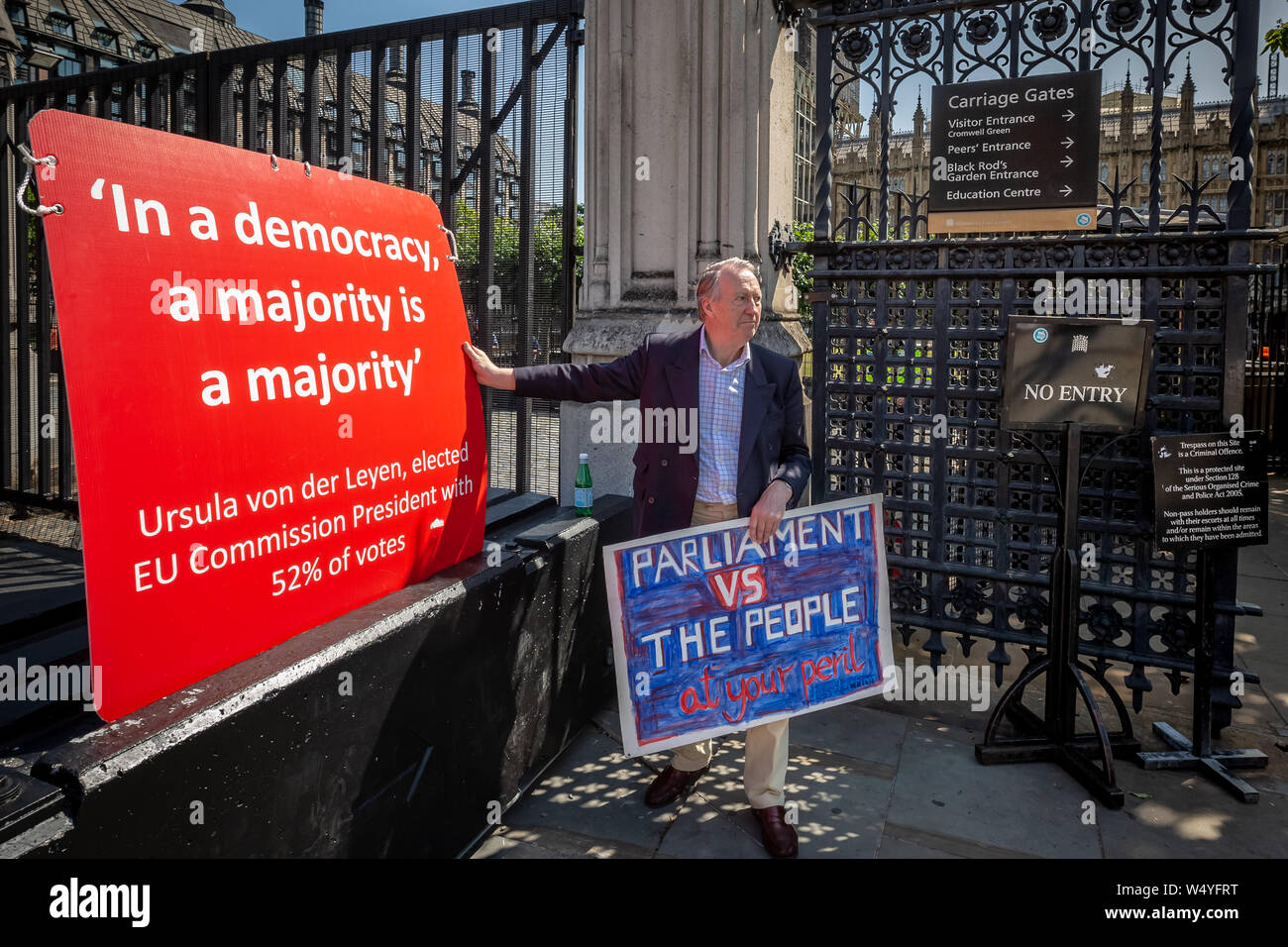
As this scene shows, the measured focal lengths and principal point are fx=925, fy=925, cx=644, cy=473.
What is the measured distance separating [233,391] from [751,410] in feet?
6.20

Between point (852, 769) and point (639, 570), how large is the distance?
1.51 m

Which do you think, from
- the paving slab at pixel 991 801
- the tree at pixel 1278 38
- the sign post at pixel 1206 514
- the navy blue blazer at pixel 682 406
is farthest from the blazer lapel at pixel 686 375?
the tree at pixel 1278 38

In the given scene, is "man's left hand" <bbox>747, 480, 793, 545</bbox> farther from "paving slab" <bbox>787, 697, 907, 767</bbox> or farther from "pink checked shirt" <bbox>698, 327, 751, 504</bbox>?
"paving slab" <bbox>787, 697, 907, 767</bbox>

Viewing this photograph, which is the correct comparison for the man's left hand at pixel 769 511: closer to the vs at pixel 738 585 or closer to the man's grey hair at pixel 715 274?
the vs at pixel 738 585

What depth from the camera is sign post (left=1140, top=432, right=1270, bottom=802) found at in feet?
13.5

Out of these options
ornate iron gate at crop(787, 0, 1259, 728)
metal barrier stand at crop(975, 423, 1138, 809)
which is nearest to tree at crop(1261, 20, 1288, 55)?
ornate iron gate at crop(787, 0, 1259, 728)

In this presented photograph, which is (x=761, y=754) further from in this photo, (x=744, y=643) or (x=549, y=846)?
(x=549, y=846)

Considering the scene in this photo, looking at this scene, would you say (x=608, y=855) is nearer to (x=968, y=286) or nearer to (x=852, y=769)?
(x=852, y=769)

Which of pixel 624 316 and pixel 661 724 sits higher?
pixel 624 316

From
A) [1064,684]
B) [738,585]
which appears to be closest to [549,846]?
[738,585]

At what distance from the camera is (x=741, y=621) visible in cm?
359

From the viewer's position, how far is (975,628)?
4.93 m

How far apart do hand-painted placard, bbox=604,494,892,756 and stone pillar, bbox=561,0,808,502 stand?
1.83 m
